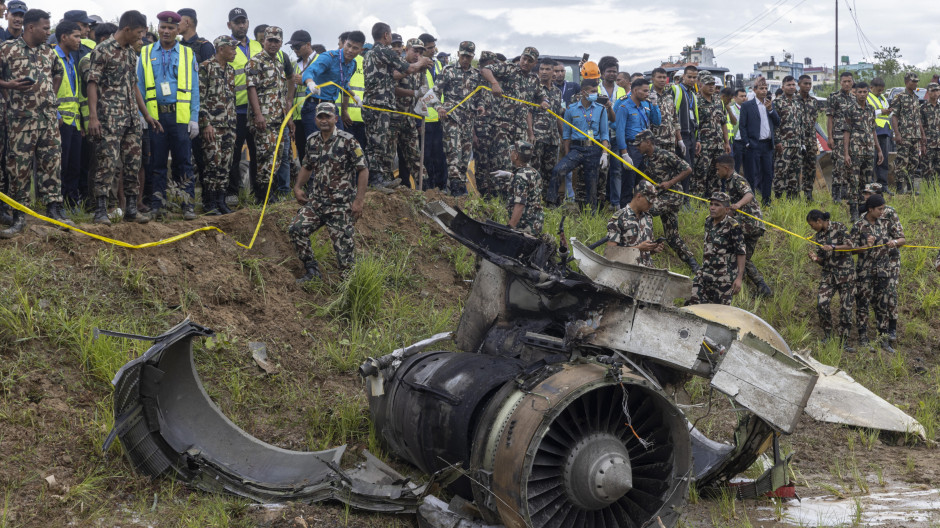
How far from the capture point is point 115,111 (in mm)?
8125

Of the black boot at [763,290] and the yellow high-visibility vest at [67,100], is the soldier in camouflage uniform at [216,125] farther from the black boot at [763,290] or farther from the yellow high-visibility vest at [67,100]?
the black boot at [763,290]

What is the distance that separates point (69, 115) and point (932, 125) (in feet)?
48.7

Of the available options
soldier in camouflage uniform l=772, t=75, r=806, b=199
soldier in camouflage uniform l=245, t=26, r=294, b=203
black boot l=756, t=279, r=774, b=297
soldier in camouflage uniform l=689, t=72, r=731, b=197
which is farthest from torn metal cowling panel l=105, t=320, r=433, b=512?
soldier in camouflage uniform l=772, t=75, r=806, b=199

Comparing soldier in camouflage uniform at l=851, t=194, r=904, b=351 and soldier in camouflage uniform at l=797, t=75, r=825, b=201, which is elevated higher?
soldier in camouflage uniform at l=797, t=75, r=825, b=201

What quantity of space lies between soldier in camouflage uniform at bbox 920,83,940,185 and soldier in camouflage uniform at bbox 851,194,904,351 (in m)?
6.64

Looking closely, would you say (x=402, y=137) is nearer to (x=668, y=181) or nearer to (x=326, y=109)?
(x=326, y=109)

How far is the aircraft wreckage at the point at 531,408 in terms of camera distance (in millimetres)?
5098

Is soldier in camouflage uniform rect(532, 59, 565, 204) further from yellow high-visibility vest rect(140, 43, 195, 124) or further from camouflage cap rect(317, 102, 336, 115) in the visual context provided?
yellow high-visibility vest rect(140, 43, 195, 124)

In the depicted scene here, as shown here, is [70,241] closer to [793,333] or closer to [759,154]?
[793,333]

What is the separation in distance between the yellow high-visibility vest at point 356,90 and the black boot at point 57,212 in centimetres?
368

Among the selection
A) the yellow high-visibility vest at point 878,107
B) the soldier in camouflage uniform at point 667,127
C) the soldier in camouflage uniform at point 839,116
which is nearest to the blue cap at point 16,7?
the soldier in camouflage uniform at point 667,127

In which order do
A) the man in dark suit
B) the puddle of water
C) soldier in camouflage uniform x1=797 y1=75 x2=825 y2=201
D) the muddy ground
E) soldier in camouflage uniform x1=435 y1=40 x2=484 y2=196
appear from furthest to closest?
soldier in camouflage uniform x1=797 y1=75 x2=825 y2=201 → the man in dark suit → soldier in camouflage uniform x1=435 y1=40 x2=484 y2=196 → the puddle of water → the muddy ground

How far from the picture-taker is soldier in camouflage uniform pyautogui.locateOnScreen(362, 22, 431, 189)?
10281mm

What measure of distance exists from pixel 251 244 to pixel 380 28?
12.8ft
